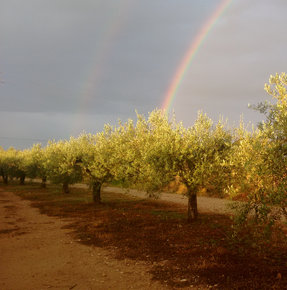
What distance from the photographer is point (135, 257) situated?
43.9 ft

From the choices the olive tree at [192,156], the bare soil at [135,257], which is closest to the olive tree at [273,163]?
the bare soil at [135,257]

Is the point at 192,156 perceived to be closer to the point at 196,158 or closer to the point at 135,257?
the point at 196,158

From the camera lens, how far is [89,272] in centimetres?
1152

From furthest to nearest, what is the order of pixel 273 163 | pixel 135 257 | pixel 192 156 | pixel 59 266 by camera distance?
pixel 192 156 < pixel 135 257 < pixel 59 266 < pixel 273 163

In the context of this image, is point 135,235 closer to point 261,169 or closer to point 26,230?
point 26,230

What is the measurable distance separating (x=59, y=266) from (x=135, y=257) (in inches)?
136

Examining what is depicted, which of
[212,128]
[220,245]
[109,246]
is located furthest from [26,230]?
[212,128]

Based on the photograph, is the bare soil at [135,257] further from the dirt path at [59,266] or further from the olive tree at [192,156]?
the olive tree at [192,156]

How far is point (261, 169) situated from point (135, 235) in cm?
1082

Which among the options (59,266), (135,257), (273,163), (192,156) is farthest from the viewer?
(192,156)

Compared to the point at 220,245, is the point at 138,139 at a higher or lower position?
higher

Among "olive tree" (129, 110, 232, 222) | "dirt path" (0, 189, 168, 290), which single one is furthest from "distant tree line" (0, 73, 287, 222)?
"dirt path" (0, 189, 168, 290)

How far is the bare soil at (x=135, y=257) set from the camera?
10172 mm

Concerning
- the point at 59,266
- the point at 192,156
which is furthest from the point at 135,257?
the point at 192,156
